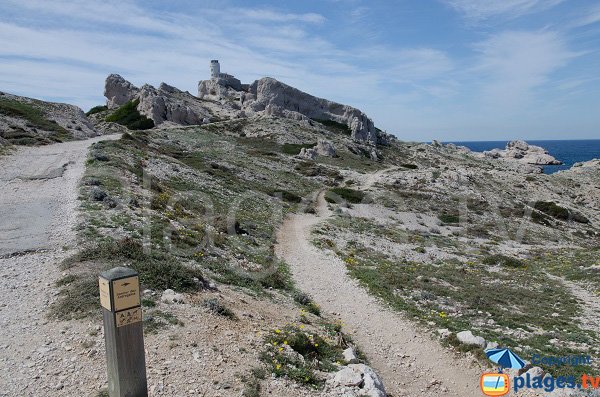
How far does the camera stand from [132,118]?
8556 cm

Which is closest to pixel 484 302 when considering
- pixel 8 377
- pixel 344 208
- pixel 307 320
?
pixel 307 320

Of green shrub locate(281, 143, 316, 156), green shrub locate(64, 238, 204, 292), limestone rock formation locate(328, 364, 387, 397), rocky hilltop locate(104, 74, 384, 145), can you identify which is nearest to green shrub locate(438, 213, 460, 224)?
green shrub locate(281, 143, 316, 156)

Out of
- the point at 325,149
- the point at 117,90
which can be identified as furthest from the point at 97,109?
the point at 325,149

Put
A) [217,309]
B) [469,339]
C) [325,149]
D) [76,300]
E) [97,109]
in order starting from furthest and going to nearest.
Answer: [97,109], [325,149], [469,339], [217,309], [76,300]

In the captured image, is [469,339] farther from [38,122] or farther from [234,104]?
[234,104]

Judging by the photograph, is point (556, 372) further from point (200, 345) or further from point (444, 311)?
point (200, 345)

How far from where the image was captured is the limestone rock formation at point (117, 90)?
107250 mm

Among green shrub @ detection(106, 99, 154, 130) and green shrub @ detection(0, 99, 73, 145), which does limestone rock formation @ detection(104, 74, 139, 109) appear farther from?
green shrub @ detection(0, 99, 73, 145)

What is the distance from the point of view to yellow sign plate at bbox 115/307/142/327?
6176 millimetres

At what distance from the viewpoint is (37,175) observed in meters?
29.2

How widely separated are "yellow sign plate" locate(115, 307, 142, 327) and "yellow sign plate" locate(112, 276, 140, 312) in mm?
78

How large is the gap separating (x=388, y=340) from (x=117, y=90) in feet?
371

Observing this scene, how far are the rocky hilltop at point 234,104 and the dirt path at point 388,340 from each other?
74793mm

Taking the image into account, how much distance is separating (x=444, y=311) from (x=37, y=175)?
2884cm
